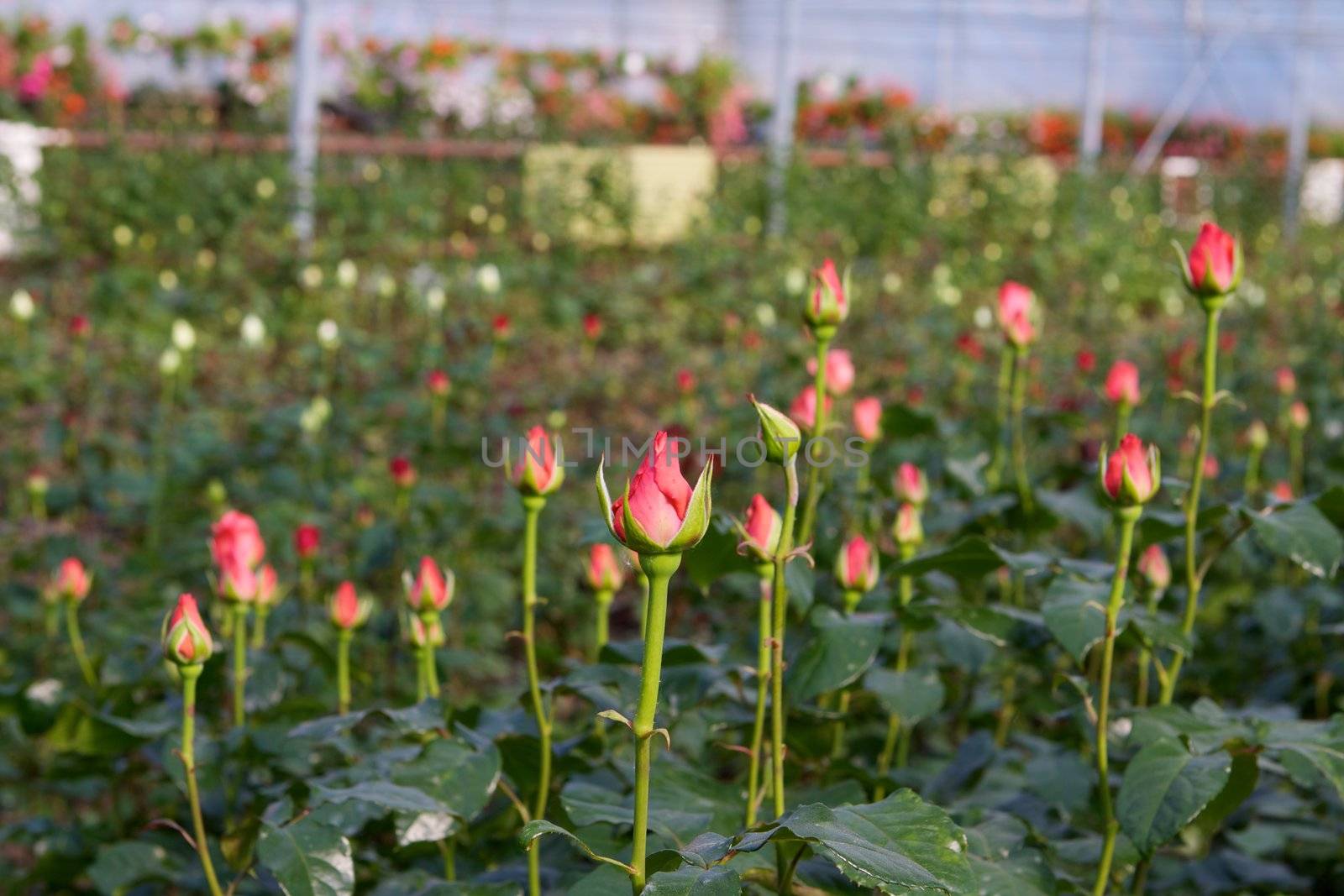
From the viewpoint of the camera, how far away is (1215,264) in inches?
45.0

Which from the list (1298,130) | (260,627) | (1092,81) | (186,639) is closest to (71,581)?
(260,627)

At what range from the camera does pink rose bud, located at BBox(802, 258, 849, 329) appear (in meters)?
1.18

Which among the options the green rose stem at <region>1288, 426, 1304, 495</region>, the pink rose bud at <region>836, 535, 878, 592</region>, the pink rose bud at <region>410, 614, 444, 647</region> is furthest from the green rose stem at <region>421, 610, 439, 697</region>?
the green rose stem at <region>1288, 426, 1304, 495</region>

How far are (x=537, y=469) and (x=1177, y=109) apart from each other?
541 inches

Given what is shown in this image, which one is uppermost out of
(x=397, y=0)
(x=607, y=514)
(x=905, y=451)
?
(x=397, y=0)

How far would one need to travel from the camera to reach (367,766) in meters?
1.14

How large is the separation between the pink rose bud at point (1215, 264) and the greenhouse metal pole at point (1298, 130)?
7.77 meters

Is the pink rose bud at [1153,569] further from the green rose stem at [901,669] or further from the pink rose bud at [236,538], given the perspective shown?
the pink rose bud at [236,538]

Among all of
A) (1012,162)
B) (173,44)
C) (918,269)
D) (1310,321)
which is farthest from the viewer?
(173,44)

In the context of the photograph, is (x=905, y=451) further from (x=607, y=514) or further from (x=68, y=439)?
(x=68, y=439)

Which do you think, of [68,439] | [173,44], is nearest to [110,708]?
[68,439]

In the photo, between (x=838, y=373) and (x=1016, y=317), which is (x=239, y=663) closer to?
(x=838, y=373)

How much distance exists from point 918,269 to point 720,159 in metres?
1.53

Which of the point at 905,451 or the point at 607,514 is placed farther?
the point at 905,451
